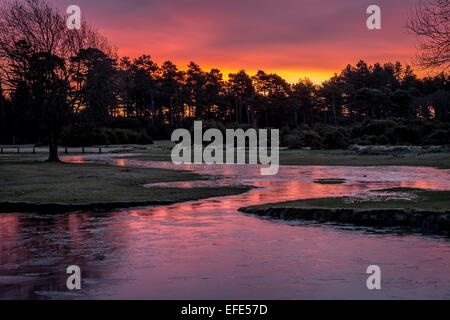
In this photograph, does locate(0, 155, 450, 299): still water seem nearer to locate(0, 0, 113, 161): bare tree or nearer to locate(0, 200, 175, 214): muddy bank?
locate(0, 200, 175, 214): muddy bank

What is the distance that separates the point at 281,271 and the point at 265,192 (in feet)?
49.1

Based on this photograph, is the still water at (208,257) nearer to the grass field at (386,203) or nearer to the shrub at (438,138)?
the grass field at (386,203)

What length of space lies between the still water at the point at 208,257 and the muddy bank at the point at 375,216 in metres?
0.88

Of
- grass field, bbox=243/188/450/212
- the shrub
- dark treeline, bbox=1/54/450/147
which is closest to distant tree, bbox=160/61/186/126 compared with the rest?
dark treeline, bbox=1/54/450/147

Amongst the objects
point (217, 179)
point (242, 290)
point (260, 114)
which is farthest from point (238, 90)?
point (242, 290)

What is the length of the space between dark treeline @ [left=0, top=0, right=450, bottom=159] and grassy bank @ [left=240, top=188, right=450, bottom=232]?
36.0 ft

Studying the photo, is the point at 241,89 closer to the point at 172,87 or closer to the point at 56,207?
the point at 172,87

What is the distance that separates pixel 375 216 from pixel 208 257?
22.4 feet

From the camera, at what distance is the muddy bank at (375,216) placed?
1577cm

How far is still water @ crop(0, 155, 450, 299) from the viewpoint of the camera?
406 inches

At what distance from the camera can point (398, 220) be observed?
16484mm

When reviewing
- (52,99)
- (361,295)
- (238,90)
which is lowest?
(361,295)

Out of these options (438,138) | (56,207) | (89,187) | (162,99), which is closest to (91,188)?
Result: (89,187)

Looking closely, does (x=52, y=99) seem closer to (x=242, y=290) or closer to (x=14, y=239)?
(x=14, y=239)
